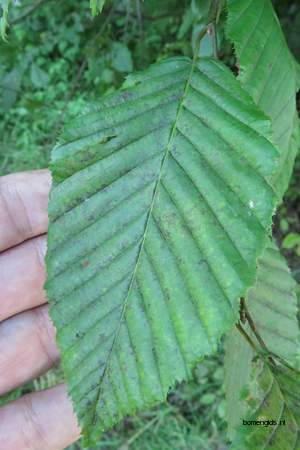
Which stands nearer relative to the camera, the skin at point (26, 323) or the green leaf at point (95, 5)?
the green leaf at point (95, 5)

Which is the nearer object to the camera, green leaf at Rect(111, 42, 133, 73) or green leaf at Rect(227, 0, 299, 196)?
green leaf at Rect(227, 0, 299, 196)

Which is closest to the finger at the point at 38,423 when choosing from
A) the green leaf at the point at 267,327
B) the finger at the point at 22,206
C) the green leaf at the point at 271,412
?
the finger at the point at 22,206

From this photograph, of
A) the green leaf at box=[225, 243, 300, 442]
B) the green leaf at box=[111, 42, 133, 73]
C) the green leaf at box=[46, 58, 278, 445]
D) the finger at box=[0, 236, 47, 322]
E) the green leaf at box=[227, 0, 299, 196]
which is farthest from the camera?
the green leaf at box=[111, 42, 133, 73]

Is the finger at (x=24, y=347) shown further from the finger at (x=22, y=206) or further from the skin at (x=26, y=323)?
the finger at (x=22, y=206)

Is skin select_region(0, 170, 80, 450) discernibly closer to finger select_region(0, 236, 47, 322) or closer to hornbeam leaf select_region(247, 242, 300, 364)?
finger select_region(0, 236, 47, 322)

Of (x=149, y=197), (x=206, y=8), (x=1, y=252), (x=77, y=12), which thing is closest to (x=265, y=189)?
(x=149, y=197)

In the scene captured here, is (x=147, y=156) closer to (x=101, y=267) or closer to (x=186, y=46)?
(x=101, y=267)

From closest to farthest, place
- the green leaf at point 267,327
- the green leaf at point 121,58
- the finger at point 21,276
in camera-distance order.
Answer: the green leaf at point 267,327 < the finger at point 21,276 < the green leaf at point 121,58

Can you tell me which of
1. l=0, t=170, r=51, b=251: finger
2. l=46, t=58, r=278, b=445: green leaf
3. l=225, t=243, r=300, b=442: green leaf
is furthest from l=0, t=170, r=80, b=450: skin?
l=46, t=58, r=278, b=445: green leaf
